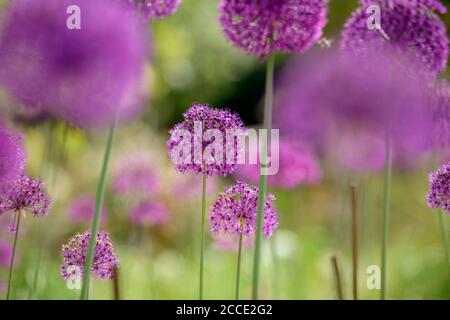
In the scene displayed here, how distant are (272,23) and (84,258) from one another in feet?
1.67

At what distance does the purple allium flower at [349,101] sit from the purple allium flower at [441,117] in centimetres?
13

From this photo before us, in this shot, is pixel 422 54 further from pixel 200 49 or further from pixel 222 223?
pixel 200 49

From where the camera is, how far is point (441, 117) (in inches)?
45.0

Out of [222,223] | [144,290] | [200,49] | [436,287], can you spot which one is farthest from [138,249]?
[200,49]

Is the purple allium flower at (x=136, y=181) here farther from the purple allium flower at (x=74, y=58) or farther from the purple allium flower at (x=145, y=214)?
the purple allium flower at (x=74, y=58)

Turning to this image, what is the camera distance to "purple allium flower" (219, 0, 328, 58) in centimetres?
89

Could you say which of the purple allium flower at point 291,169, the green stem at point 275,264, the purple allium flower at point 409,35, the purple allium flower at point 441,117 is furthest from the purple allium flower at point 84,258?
the purple allium flower at point 291,169

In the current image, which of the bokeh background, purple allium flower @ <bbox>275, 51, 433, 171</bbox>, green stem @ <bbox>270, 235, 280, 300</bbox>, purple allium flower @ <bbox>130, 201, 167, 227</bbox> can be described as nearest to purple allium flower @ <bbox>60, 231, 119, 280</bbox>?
the bokeh background

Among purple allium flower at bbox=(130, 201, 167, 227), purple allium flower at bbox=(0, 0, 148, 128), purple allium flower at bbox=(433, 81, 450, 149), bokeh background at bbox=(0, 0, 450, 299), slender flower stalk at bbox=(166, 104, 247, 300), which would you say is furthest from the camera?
purple allium flower at bbox=(130, 201, 167, 227)

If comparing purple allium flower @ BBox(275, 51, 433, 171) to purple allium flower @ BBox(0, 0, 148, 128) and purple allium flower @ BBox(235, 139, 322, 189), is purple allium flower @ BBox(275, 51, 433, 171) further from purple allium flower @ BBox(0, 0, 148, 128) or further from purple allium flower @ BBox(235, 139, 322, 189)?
purple allium flower @ BBox(235, 139, 322, 189)

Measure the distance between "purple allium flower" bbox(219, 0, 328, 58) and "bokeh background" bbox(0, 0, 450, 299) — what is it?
111mm

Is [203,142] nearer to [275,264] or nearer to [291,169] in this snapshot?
[275,264]

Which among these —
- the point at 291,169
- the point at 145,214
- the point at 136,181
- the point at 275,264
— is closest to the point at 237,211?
the point at 275,264

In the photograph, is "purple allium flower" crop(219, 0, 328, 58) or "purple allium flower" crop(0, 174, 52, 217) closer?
"purple allium flower" crop(219, 0, 328, 58)
